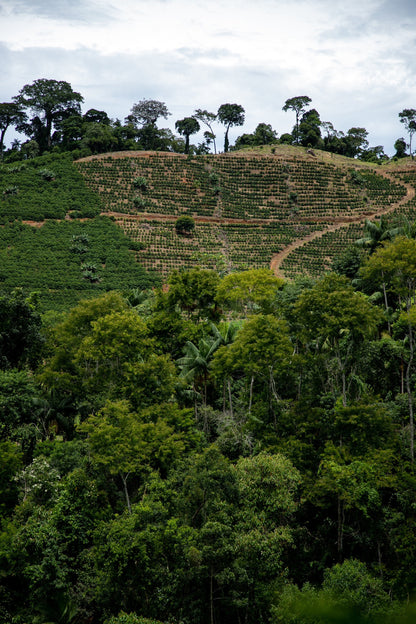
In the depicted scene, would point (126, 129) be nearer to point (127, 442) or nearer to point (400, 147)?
point (400, 147)

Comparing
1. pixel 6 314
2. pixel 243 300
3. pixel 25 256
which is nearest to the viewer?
pixel 6 314

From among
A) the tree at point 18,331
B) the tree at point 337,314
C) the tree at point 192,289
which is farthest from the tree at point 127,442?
the tree at point 18,331

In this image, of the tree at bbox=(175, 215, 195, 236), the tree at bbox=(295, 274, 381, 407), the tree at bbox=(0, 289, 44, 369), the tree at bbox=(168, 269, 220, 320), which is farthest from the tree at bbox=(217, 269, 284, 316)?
the tree at bbox=(175, 215, 195, 236)

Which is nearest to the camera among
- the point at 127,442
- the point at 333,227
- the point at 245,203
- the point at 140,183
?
the point at 127,442

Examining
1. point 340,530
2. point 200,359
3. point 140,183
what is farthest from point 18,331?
point 140,183

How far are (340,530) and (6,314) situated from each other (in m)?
17.7

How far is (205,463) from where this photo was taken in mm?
14938

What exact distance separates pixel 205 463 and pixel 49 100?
80339mm

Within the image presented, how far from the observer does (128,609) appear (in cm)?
1419

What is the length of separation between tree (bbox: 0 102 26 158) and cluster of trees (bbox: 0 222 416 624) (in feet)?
218

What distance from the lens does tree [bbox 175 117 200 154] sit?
84306 millimetres

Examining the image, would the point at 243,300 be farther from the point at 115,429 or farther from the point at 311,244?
the point at 311,244

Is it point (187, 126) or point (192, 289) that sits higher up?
point (187, 126)

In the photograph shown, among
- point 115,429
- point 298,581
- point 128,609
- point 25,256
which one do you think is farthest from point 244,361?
point 25,256
